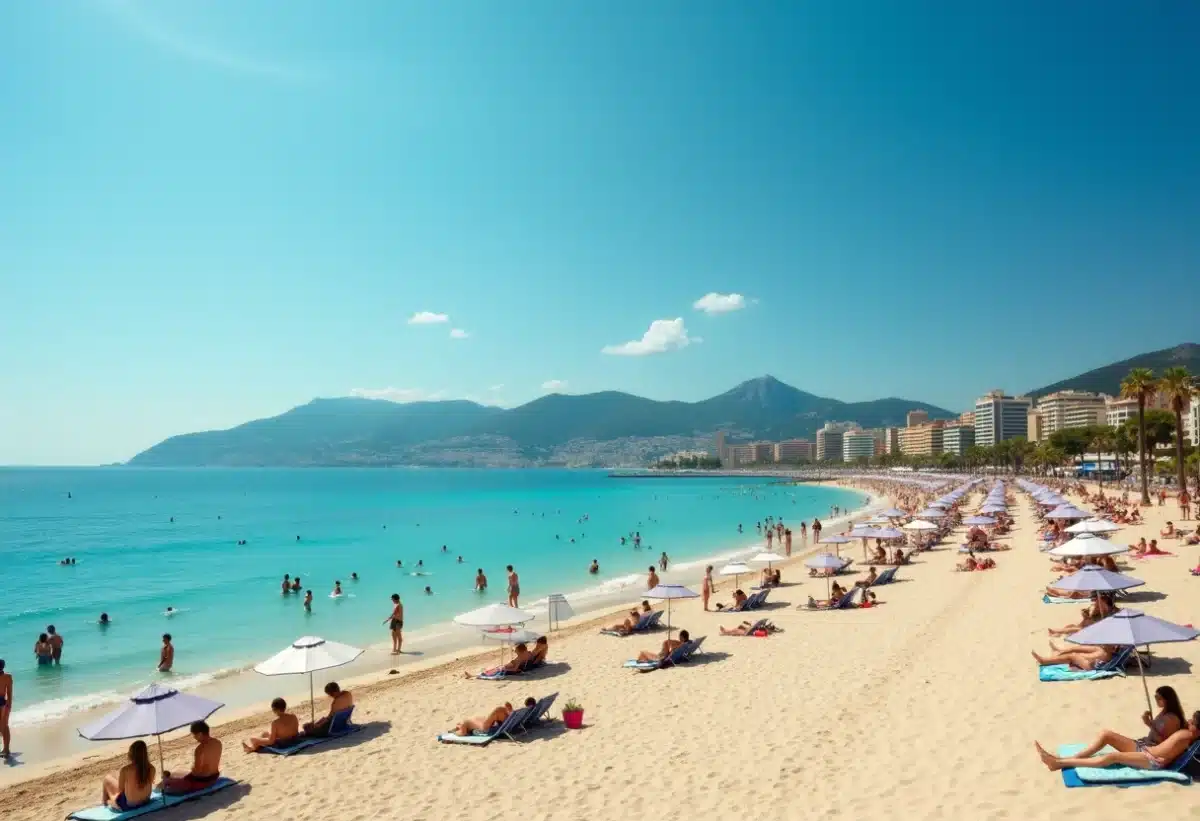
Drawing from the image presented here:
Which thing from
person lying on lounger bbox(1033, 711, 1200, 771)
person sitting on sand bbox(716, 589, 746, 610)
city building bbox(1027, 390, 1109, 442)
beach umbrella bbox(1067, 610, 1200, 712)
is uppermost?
city building bbox(1027, 390, 1109, 442)

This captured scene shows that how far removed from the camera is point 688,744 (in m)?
8.38

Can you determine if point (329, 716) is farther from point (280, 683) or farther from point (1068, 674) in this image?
point (1068, 674)

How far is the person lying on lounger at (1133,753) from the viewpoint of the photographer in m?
6.03

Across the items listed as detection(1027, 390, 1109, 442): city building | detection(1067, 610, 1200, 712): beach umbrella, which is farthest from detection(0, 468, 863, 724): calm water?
detection(1027, 390, 1109, 442): city building

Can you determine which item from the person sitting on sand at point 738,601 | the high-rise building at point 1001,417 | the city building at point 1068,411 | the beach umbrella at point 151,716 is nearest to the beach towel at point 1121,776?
the beach umbrella at point 151,716

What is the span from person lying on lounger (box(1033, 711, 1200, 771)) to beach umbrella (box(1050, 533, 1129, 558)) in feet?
27.3

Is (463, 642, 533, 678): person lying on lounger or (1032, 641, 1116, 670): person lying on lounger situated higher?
(1032, 641, 1116, 670): person lying on lounger

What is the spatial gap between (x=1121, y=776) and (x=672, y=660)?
717cm

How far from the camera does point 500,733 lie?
356 inches

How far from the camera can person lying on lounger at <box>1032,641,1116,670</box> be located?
30.6 feet

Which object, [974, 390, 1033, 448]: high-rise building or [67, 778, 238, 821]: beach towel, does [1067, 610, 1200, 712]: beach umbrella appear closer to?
[67, 778, 238, 821]: beach towel

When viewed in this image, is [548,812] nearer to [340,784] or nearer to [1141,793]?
[340,784]

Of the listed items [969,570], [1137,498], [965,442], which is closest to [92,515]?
[969,570]

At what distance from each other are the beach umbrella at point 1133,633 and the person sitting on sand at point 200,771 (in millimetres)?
9120
